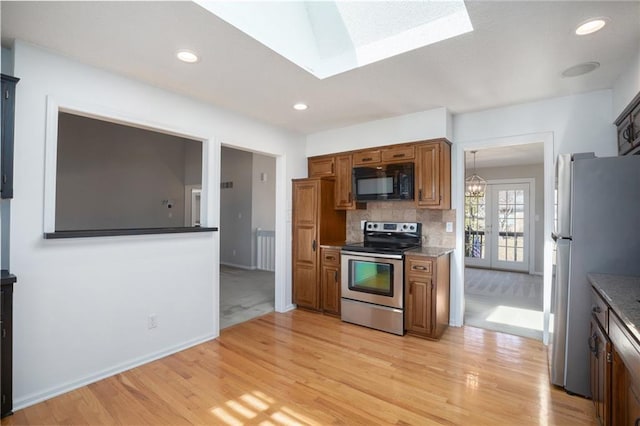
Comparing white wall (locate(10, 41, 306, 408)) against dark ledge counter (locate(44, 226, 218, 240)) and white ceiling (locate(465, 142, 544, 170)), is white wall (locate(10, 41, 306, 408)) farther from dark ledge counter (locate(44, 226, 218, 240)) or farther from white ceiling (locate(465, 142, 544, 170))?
white ceiling (locate(465, 142, 544, 170))

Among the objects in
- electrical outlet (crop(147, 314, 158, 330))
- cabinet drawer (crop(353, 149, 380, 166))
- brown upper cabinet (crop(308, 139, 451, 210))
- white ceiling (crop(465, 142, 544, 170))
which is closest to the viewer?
electrical outlet (crop(147, 314, 158, 330))

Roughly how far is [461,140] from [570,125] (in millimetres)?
952

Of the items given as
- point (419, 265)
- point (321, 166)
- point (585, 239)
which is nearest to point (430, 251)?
point (419, 265)

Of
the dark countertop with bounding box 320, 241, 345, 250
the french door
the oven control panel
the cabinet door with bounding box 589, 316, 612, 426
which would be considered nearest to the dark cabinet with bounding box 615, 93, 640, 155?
the cabinet door with bounding box 589, 316, 612, 426

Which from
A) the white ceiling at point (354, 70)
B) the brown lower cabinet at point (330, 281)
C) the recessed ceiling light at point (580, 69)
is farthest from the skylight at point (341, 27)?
the brown lower cabinet at point (330, 281)

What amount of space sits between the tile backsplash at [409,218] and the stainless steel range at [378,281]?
87mm

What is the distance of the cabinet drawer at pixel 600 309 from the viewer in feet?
5.34

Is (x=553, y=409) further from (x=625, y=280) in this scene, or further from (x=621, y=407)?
(x=625, y=280)

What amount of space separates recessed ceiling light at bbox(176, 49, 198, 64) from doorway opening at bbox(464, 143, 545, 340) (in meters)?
4.73

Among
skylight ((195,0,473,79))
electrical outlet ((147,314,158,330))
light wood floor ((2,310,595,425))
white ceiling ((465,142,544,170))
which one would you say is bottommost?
light wood floor ((2,310,595,425))

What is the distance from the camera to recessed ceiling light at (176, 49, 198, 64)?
215 centimetres

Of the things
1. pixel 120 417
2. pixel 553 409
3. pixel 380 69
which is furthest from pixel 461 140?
pixel 120 417

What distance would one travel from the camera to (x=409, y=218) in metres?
3.86

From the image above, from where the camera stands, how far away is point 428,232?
3.73m
